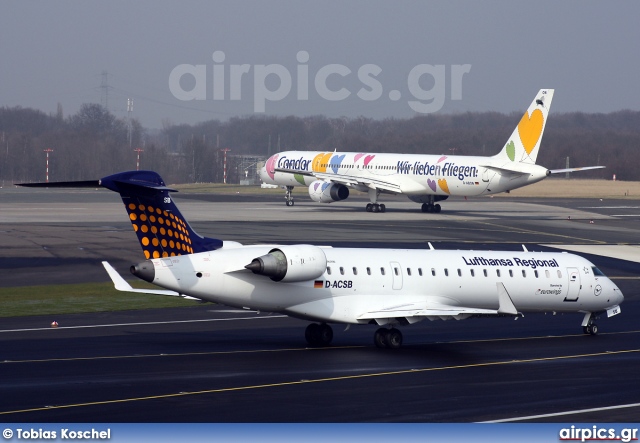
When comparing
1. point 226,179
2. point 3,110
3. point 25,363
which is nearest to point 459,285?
point 25,363

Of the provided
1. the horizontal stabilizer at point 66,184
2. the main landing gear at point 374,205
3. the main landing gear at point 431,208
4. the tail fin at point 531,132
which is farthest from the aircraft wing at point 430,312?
the main landing gear at point 431,208

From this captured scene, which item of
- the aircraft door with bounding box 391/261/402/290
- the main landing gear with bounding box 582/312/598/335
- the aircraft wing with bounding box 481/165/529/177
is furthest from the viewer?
the aircraft wing with bounding box 481/165/529/177

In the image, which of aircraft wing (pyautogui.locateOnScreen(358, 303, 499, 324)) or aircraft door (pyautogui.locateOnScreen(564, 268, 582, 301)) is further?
aircraft door (pyautogui.locateOnScreen(564, 268, 582, 301))

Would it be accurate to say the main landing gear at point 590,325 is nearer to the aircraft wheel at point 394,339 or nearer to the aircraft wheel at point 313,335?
the aircraft wheel at point 394,339

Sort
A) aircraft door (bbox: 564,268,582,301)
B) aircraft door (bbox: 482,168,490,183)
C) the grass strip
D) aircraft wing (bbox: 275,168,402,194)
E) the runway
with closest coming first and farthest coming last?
the runway → aircraft door (bbox: 564,268,582,301) → the grass strip → aircraft door (bbox: 482,168,490,183) → aircraft wing (bbox: 275,168,402,194)

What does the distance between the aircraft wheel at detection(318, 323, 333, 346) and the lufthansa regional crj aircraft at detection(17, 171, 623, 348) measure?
3 cm

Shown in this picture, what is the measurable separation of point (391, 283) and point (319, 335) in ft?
7.79

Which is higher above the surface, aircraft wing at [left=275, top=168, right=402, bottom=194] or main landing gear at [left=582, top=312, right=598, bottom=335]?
aircraft wing at [left=275, top=168, right=402, bottom=194]

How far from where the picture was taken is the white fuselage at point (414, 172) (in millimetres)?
77312

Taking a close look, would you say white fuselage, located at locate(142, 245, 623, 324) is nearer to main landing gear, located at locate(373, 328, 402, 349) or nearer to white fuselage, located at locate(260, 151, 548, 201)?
main landing gear, located at locate(373, 328, 402, 349)

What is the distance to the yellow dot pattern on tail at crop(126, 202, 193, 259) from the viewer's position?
2530 centimetres

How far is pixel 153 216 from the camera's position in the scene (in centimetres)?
2538

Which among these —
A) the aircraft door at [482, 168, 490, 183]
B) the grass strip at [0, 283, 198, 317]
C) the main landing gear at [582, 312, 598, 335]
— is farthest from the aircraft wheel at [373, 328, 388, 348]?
the aircraft door at [482, 168, 490, 183]

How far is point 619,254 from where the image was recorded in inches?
2131
